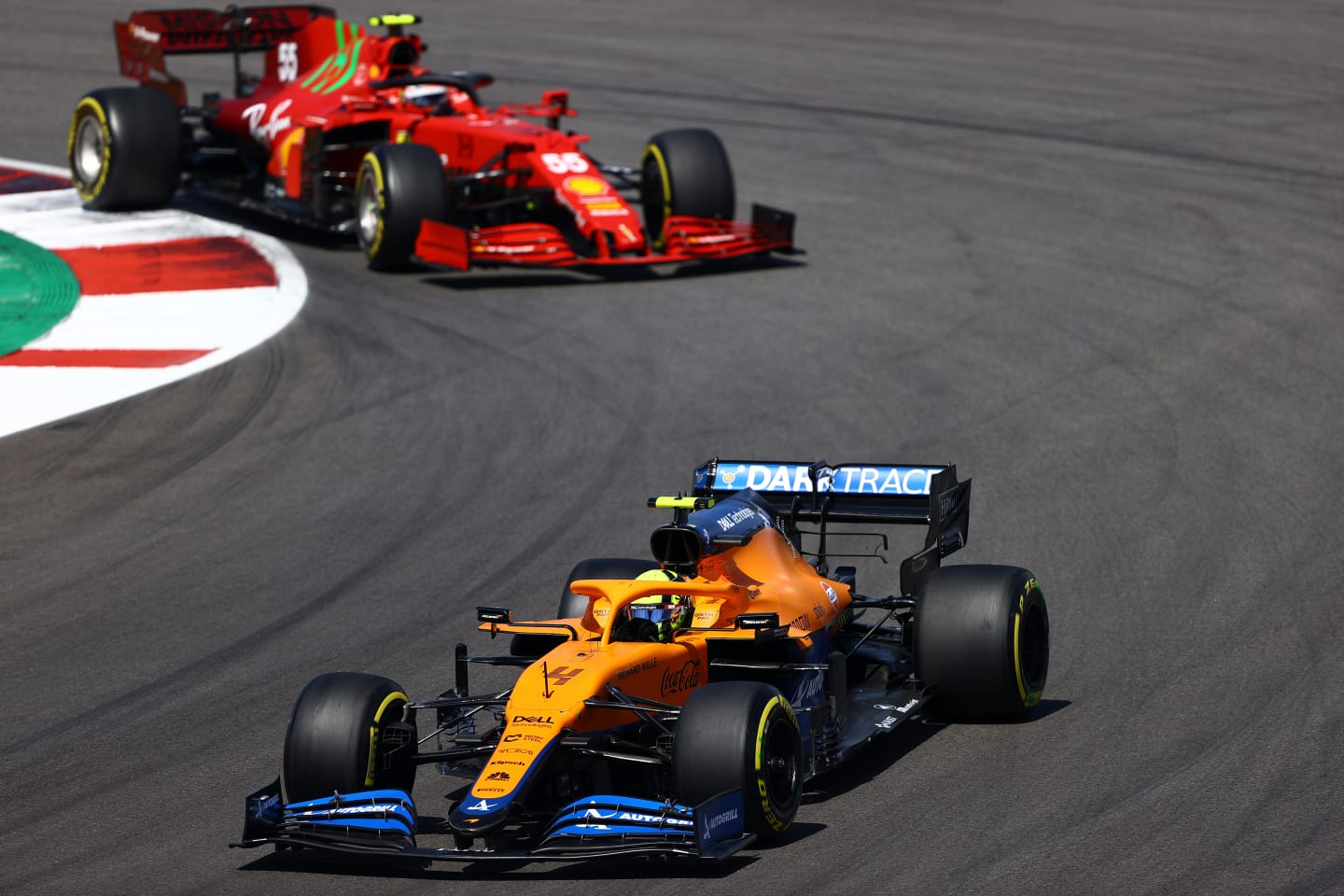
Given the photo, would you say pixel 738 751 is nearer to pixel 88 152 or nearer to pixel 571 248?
pixel 571 248

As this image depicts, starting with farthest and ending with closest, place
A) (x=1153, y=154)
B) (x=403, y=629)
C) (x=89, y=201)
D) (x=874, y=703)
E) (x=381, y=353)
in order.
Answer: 1. (x=1153, y=154)
2. (x=89, y=201)
3. (x=381, y=353)
4. (x=403, y=629)
5. (x=874, y=703)

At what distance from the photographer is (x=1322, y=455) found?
13.0 metres

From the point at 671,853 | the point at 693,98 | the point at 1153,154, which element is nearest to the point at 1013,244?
the point at 1153,154

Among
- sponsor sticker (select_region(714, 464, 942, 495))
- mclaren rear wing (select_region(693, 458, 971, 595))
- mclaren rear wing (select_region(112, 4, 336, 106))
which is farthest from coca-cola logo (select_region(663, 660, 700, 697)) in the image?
mclaren rear wing (select_region(112, 4, 336, 106))

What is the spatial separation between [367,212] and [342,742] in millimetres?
10918

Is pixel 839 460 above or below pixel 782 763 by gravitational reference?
below

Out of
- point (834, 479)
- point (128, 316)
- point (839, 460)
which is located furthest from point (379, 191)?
point (834, 479)

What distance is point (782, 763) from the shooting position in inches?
302

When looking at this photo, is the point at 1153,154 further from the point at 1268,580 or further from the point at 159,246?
the point at 1268,580

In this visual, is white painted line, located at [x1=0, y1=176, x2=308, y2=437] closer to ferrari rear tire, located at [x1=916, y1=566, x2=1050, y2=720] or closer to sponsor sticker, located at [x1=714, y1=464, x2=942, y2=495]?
sponsor sticker, located at [x1=714, y1=464, x2=942, y2=495]

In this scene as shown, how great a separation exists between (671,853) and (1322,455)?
24.4ft

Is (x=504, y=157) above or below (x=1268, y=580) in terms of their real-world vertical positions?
above

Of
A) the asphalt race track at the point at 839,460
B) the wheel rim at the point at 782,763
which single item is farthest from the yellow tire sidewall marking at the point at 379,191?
the wheel rim at the point at 782,763

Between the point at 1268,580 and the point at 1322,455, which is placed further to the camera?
the point at 1322,455
